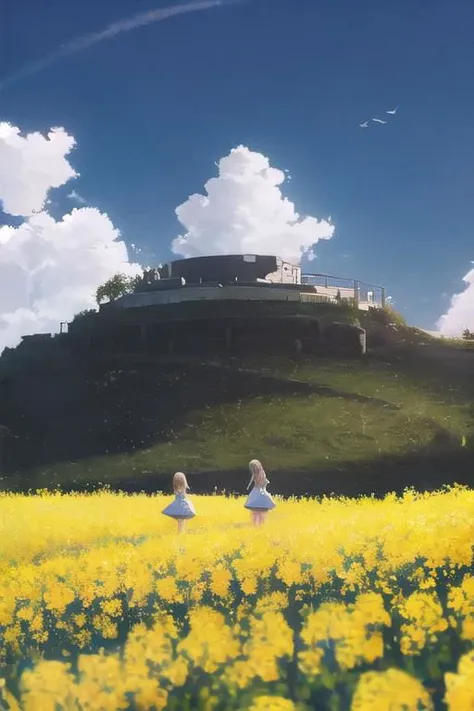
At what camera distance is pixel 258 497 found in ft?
28.0

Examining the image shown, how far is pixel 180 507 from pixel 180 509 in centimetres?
3

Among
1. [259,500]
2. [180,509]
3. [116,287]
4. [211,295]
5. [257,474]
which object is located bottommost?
[180,509]

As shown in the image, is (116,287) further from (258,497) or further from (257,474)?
(258,497)

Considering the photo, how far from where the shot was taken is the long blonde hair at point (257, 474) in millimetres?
8695

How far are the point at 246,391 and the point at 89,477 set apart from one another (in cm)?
307

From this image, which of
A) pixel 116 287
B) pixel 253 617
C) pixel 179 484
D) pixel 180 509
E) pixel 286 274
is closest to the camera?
pixel 253 617

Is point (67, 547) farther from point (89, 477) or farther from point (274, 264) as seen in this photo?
point (274, 264)

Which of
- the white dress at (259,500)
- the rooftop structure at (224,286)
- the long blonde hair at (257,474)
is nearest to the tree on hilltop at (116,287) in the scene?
the rooftop structure at (224,286)

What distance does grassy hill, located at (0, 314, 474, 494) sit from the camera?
10.1 metres

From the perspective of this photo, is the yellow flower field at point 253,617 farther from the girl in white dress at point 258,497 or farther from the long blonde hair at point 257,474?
the long blonde hair at point 257,474

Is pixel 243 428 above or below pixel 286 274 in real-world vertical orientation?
below

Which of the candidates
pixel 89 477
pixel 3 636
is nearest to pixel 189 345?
pixel 89 477

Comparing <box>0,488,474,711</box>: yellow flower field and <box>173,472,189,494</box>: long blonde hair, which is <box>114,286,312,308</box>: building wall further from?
<box>0,488,474,711</box>: yellow flower field

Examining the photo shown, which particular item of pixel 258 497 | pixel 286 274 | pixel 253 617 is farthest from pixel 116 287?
pixel 253 617
